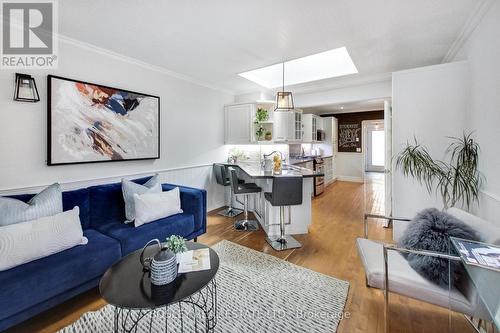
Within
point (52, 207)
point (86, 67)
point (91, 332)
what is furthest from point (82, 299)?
point (86, 67)

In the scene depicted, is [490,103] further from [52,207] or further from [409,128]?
[52,207]

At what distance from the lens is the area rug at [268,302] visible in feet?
5.32

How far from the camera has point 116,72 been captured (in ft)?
9.68

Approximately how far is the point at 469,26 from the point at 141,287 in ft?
12.1

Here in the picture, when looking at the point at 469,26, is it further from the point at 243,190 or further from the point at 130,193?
the point at 130,193

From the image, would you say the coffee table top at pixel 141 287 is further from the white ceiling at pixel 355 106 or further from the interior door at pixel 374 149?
the interior door at pixel 374 149

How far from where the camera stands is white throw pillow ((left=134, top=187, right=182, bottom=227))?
2417 millimetres

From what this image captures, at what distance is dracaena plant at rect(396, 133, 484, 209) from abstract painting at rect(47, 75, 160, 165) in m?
3.56

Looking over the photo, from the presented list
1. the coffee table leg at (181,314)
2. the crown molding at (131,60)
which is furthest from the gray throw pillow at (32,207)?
the crown molding at (131,60)

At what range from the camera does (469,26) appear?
7.23 feet

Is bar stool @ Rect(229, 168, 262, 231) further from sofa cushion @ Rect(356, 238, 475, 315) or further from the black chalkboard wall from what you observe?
the black chalkboard wall

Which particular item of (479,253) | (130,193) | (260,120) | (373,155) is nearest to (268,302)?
(479,253)

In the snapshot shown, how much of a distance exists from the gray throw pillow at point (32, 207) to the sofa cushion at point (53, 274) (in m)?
0.38

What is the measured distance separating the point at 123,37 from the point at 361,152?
7.24m
